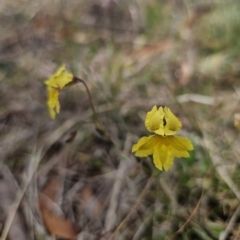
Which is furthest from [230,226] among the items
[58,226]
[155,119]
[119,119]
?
[119,119]

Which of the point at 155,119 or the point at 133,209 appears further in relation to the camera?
the point at 133,209

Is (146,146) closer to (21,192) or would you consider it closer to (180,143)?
(180,143)

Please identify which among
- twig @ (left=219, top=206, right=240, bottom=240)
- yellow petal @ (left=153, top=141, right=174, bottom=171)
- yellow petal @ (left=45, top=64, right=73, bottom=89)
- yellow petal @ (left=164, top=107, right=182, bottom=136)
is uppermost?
yellow petal @ (left=45, top=64, right=73, bottom=89)

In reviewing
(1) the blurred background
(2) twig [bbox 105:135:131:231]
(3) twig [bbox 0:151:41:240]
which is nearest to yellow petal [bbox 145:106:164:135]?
(1) the blurred background

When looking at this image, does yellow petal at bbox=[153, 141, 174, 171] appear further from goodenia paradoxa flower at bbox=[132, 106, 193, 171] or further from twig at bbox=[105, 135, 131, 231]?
twig at bbox=[105, 135, 131, 231]

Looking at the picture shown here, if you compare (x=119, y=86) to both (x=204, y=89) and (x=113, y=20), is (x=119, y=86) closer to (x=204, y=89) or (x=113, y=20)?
(x=204, y=89)
